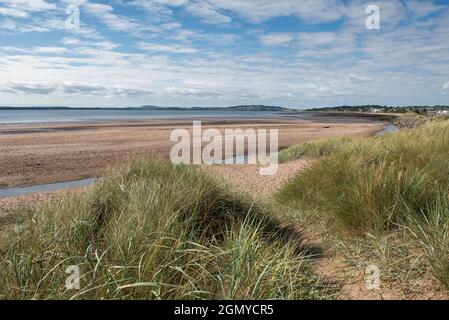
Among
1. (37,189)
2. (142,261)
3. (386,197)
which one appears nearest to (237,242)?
(142,261)

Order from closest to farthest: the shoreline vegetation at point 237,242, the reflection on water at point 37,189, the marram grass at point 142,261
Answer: the marram grass at point 142,261, the shoreline vegetation at point 237,242, the reflection on water at point 37,189

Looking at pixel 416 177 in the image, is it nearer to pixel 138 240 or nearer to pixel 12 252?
pixel 138 240

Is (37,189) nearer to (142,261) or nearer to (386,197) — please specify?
(142,261)

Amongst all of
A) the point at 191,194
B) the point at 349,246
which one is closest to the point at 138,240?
the point at 191,194

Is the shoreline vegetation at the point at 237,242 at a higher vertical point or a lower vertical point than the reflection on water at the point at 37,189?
higher

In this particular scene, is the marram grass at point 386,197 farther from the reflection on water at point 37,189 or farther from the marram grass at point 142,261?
the reflection on water at point 37,189

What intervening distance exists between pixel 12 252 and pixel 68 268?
607 millimetres

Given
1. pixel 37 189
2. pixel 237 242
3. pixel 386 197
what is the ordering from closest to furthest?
1. pixel 237 242
2. pixel 386 197
3. pixel 37 189

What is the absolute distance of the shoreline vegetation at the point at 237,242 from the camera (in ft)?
10.8

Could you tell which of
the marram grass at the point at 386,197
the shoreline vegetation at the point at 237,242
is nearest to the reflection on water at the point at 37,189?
the shoreline vegetation at the point at 237,242

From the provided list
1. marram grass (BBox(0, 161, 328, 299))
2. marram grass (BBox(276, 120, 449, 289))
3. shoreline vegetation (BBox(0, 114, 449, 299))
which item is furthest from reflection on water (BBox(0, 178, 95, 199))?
marram grass (BBox(0, 161, 328, 299))

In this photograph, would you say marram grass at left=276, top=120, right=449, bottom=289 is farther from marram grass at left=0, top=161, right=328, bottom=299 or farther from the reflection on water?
the reflection on water

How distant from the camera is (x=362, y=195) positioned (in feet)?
16.9

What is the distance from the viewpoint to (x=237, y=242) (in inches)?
153
